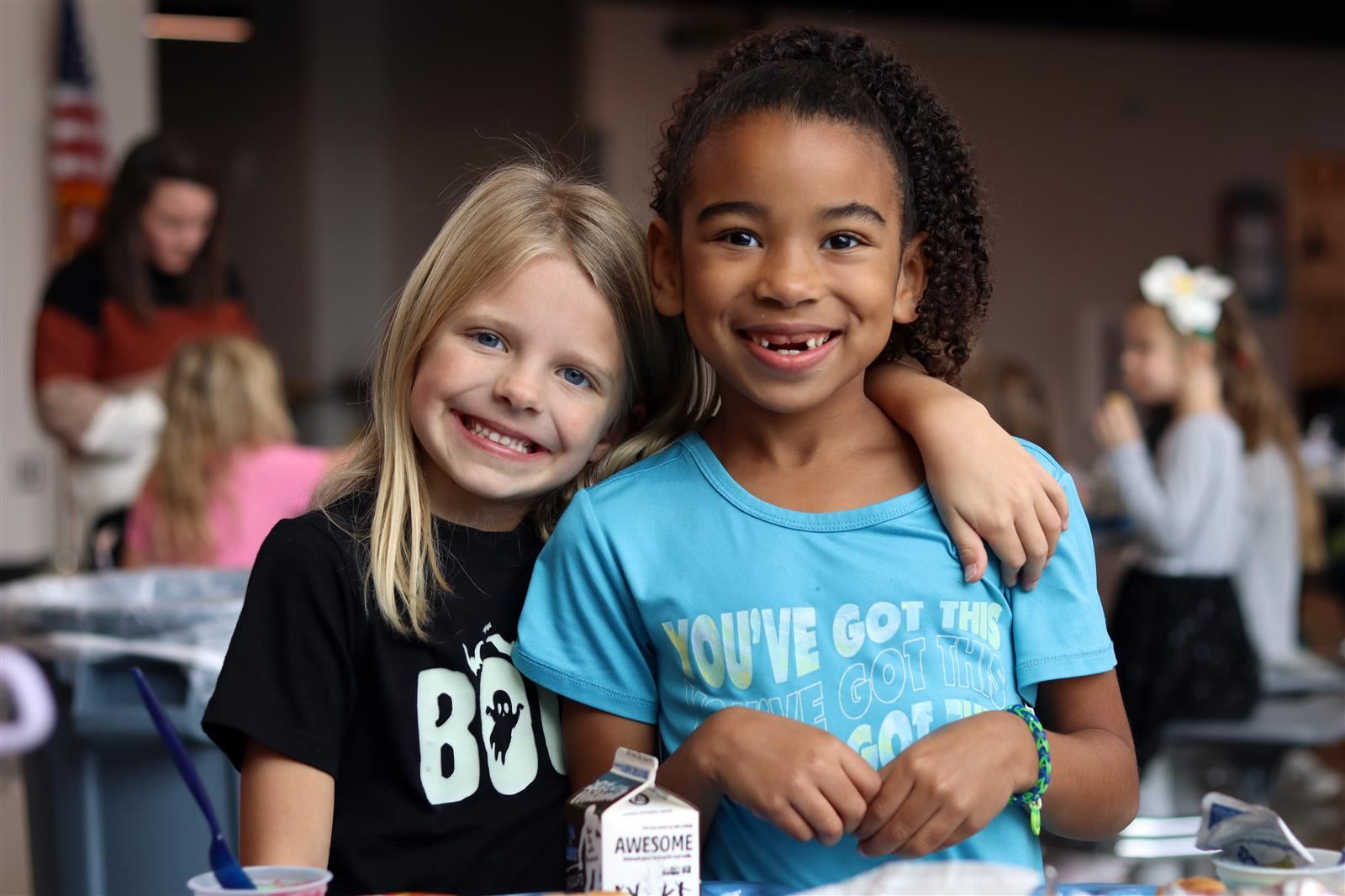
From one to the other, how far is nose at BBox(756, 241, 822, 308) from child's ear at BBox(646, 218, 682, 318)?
0.13 meters

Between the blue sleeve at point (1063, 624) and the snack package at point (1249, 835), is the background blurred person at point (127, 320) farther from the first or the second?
the snack package at point (1249, 835)

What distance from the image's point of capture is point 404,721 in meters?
1.23

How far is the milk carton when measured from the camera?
0.94 meters

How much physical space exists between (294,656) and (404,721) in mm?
108

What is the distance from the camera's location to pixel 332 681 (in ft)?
3.93

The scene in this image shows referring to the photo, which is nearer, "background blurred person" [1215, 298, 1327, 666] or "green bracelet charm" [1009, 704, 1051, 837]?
"green bracelet charm" [1009, 704, 1051, 837]

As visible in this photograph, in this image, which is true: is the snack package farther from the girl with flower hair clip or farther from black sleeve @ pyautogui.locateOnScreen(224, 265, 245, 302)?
black sleeve @ pyautogui.locateOnScreen(224, 265, 245, 302)

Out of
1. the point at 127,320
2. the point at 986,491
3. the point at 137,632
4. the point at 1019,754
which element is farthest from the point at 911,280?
the point at 127,320

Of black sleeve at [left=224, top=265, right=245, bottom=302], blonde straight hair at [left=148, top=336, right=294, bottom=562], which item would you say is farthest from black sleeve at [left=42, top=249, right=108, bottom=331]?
blonde straight hair at [left=148, top=336, right=294, bottom=562]

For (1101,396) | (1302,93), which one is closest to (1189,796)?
(1101,396)

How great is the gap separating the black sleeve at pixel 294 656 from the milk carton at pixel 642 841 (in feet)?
0.98

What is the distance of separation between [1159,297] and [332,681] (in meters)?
3.14

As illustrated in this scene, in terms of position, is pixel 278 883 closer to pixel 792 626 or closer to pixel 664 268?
pixel 792 626

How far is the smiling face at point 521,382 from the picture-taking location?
1269 mm
